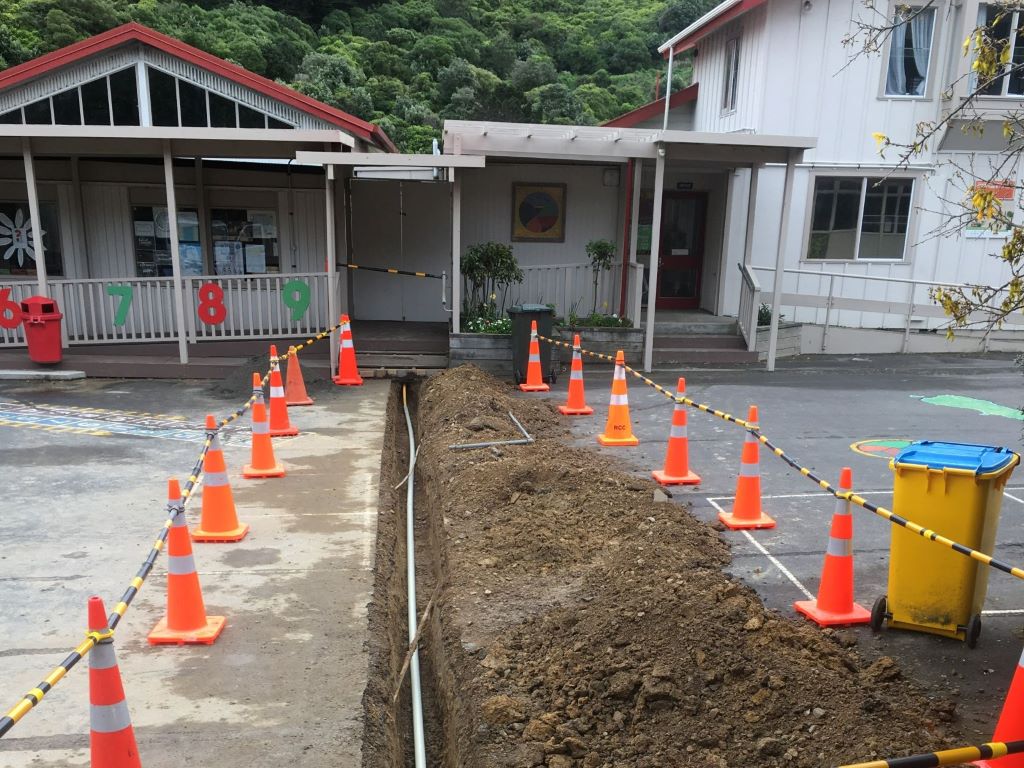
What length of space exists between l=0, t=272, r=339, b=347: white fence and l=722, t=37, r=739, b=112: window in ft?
29.3

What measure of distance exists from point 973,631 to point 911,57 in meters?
13.4

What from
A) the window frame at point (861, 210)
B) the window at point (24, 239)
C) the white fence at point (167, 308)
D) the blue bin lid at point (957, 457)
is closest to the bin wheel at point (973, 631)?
the blue bin lid at point (957, 457)

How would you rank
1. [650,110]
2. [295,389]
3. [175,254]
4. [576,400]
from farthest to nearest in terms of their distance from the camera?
[650,110] → [175,254] → [295,389] → [576,400]

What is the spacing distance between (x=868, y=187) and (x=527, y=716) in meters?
13.8

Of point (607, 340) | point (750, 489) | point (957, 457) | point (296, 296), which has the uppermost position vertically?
point (296, 296)

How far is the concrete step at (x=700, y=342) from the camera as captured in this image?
13.3 metres

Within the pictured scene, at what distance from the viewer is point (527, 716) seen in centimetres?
374

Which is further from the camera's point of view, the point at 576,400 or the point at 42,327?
the point at 42,327

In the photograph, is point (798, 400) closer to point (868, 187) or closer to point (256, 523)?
point (868, 187)

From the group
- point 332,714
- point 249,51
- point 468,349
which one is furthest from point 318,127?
point 249,51

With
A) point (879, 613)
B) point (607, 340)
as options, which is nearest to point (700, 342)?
point (607, 340)

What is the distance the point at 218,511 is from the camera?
5.70 metres

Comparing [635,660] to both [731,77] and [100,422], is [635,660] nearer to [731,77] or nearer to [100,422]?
[100,422]

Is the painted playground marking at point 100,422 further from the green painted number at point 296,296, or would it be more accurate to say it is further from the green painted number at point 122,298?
the green painted number at point 296,296
